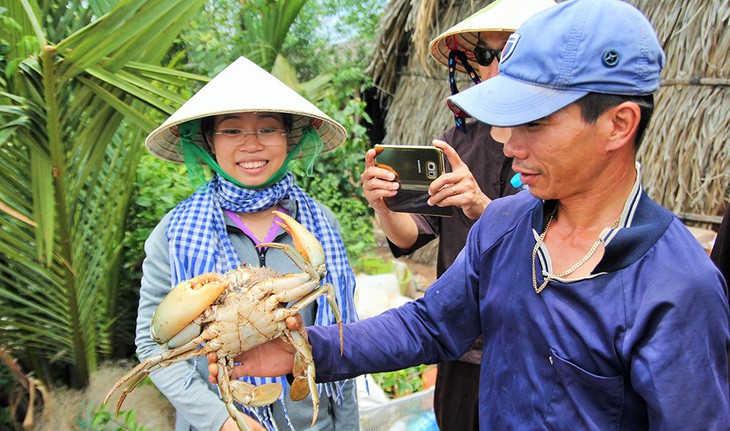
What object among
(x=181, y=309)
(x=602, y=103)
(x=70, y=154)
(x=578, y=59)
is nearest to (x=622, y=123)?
(x=602, y=103)

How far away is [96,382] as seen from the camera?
320 cm

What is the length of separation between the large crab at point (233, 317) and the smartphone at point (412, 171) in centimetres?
76

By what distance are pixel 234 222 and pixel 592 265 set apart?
128 cm

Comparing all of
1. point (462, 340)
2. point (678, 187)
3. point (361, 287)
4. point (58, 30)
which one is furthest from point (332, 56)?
point (462, 340)

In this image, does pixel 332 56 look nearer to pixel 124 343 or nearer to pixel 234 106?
pixel 124 343

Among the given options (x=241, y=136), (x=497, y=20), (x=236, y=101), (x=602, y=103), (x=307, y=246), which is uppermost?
(x=497, y=20)

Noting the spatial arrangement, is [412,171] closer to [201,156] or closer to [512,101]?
[201,156]

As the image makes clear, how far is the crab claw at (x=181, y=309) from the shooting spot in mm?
1392

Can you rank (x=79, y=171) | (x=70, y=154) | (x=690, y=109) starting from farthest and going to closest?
(x=690, y=109) → (x=79, y=171) → (x=70, y=154)

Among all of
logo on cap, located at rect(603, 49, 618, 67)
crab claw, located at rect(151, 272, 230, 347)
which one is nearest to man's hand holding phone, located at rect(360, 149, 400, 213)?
crab claw, located at rect(151, 272, 230, 347)

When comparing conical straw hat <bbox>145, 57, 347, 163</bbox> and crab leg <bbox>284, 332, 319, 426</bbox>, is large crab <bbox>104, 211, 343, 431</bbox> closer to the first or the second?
crab leg <bbox>284, 332, 319, 426</bbox>

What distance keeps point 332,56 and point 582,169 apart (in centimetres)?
806

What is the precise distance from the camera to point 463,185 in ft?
6.86

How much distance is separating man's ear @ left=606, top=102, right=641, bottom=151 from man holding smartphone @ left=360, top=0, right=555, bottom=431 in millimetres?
831
